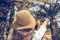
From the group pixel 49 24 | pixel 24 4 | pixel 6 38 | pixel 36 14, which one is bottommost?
pixel 6 38

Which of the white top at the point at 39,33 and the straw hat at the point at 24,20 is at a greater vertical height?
the straw hat at the point at 24,20

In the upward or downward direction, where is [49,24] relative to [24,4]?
downward

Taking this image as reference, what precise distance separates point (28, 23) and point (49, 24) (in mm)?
226

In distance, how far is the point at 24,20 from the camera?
5.74 ft

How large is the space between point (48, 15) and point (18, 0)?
1.22 feet

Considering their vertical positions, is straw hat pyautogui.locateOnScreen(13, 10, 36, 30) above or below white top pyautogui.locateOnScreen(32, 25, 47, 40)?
above

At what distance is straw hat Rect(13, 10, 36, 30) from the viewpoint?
5.73 ft

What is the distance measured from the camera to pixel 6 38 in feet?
5.73

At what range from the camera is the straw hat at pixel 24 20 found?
175cm

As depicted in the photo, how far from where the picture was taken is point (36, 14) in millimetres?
1773

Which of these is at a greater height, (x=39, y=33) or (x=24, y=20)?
(x=24, y=20)

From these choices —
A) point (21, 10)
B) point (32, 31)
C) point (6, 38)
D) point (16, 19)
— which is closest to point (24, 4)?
point (21, 10)

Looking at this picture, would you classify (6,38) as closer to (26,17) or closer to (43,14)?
(26,17)

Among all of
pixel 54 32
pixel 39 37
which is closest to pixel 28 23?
pixel 39 37
